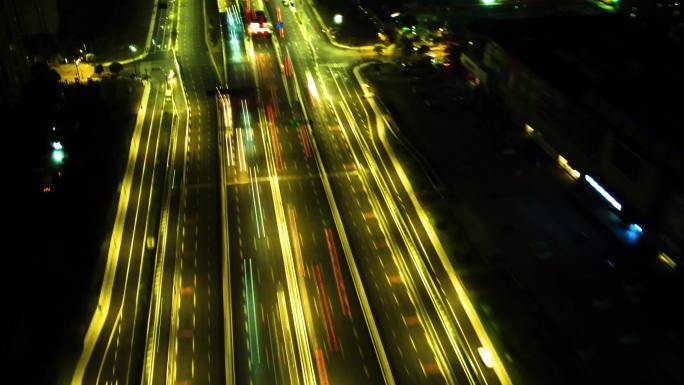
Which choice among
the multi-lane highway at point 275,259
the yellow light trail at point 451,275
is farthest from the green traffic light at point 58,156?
the yellow light trail at point 451,275

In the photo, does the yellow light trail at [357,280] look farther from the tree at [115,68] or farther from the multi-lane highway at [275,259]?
the tree at [115,68]

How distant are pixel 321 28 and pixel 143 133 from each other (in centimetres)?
5051

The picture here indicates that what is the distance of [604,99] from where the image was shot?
55469mm

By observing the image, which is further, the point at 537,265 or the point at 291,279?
the point at 537,265

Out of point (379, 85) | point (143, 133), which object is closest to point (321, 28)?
point (379, 85)

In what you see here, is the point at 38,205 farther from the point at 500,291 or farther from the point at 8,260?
the point at 500,291

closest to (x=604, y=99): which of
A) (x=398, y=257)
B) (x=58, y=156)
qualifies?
(x=398, y=257)

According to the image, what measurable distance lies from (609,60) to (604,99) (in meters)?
12.6

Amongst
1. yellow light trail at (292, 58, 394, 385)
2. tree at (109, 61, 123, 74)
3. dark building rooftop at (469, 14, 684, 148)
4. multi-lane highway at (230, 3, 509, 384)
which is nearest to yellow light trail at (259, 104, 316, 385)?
yellow light trail at (292, 58, 394, 385)

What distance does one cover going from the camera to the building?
162ft

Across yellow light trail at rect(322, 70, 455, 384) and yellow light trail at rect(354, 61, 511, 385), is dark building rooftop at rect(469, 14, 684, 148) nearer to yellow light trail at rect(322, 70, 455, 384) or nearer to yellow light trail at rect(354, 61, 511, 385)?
yellow light trail at rect(354, 61, 511, 385)

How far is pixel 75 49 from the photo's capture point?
319 feet

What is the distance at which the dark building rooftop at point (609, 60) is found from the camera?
53.9 m

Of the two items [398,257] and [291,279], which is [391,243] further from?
[291,279]
